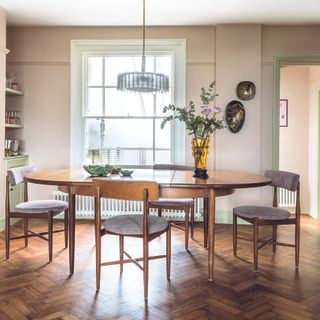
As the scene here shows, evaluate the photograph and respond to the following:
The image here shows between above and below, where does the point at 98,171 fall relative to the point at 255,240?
above

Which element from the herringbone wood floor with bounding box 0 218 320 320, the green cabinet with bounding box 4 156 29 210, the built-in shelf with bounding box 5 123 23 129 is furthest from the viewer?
the built-in shelf with bounding box 5 123 23 129

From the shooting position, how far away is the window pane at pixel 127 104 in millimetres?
4391

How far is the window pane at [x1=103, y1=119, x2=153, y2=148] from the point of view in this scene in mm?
4414

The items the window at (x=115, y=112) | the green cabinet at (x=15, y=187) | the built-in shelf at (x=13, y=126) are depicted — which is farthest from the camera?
the window at (x=115, y=112)

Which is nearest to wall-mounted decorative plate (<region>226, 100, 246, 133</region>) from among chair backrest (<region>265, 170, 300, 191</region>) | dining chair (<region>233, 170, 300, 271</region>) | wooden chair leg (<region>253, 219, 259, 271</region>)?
chair backrest (<region>265, 170, 300, 191</region>)

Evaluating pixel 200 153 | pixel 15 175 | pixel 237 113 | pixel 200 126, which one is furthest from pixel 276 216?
pixel 15 175

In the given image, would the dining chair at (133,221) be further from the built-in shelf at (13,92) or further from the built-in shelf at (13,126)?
the built-in shelf at (13,92)

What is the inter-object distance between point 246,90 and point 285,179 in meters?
1.74

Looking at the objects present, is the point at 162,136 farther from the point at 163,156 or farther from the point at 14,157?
the point at 14,157

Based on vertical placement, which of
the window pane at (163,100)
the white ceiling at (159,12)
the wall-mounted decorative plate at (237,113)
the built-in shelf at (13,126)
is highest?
the white ceiling at (159,12)

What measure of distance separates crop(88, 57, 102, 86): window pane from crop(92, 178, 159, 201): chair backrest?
2.58 metres

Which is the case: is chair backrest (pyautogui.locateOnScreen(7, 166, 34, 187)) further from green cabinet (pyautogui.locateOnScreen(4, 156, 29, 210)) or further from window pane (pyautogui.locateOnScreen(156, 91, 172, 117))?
window pane (pyautogui.locateOnScreen(156, 91, 172, 117))

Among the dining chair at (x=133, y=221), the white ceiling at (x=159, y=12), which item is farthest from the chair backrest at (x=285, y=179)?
the white ceiling at (x=159, y=12)

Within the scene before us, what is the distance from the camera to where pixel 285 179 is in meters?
2.77
